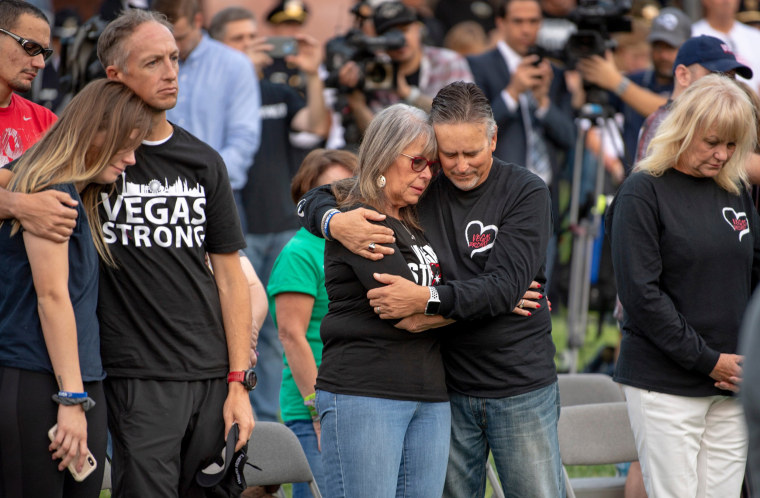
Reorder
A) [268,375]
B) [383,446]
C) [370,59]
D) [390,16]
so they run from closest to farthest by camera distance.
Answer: [383,446]
[268,375]
[370,59]
[390,16]

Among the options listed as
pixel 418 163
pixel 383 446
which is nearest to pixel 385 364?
pixel 383 446

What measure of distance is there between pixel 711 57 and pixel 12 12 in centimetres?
280

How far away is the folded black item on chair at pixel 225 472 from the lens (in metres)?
3.02

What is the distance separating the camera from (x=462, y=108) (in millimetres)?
3092

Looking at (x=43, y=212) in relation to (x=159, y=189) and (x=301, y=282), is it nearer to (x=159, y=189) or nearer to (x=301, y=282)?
(x=159, y=189)

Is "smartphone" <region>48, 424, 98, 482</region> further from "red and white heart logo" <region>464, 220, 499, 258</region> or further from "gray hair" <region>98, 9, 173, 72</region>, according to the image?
"red and white heart logo" <region>464, 220, 499, 258</region>

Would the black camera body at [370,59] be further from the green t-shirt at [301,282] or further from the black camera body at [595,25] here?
the green t-shirt at [301,282]

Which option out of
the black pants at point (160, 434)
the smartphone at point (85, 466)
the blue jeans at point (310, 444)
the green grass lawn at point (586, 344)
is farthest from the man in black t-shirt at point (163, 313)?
the green grass lawn at point (586, 344)

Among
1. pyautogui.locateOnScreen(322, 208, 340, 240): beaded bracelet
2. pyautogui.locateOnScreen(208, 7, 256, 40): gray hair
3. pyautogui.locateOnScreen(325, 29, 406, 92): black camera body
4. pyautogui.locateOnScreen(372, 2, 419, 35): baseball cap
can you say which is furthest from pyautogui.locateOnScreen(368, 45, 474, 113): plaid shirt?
pyautogui.locateOnScreen(322, 208, 340, 240): beaded bracelet

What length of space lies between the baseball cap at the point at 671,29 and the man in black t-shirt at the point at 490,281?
3.14m

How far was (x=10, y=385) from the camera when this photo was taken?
2770 millimetres

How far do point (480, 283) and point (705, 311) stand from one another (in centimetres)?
94

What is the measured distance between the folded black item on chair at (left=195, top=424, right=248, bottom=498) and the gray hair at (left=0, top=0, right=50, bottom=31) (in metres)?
1.65

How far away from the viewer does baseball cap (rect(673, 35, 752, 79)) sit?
14.1ft
